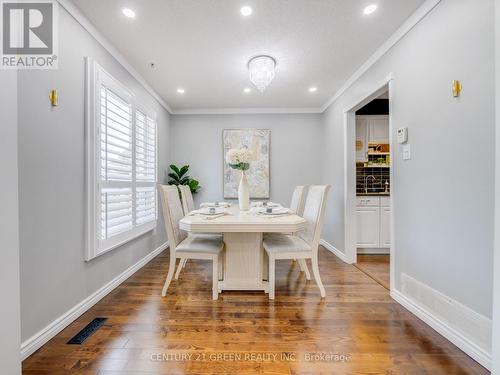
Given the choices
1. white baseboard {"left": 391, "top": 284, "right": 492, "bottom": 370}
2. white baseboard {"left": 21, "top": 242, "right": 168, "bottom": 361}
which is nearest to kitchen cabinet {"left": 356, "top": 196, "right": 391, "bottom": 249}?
white baseboard {"left": 391, "top": 284, "right": 492, "bottom": 370}

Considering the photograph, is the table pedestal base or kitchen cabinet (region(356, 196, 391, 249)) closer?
the table pedestal base

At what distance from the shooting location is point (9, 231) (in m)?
1.04

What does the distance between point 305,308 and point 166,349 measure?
3.90 feet

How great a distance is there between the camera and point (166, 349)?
1598 mm

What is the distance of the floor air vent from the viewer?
168 cm

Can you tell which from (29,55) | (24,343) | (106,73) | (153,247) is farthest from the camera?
(153,247)

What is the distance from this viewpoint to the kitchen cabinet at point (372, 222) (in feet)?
12.3

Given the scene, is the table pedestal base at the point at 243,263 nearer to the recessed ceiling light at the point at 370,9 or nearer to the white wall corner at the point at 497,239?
the white wall corner at the point at 497,239

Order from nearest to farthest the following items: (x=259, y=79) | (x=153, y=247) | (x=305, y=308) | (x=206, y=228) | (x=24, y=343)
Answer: (x=24, y=343)
(x=206, y=228)
(x=305, y=308)
(x=259, y=79)
(x=153, y=247)

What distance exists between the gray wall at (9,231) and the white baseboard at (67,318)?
0.62m

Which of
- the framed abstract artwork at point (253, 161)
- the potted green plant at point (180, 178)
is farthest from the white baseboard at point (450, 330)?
the potted green plant at point (180, 178)

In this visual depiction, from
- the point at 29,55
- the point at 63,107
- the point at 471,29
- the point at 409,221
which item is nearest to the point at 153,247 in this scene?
the point at 63,107

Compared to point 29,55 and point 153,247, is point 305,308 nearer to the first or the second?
point 153,247

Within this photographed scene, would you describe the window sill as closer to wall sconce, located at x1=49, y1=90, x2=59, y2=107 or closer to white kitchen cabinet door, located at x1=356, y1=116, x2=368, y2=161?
wall sconce, located at x1=49, y1=90, x2=59, y2=107
